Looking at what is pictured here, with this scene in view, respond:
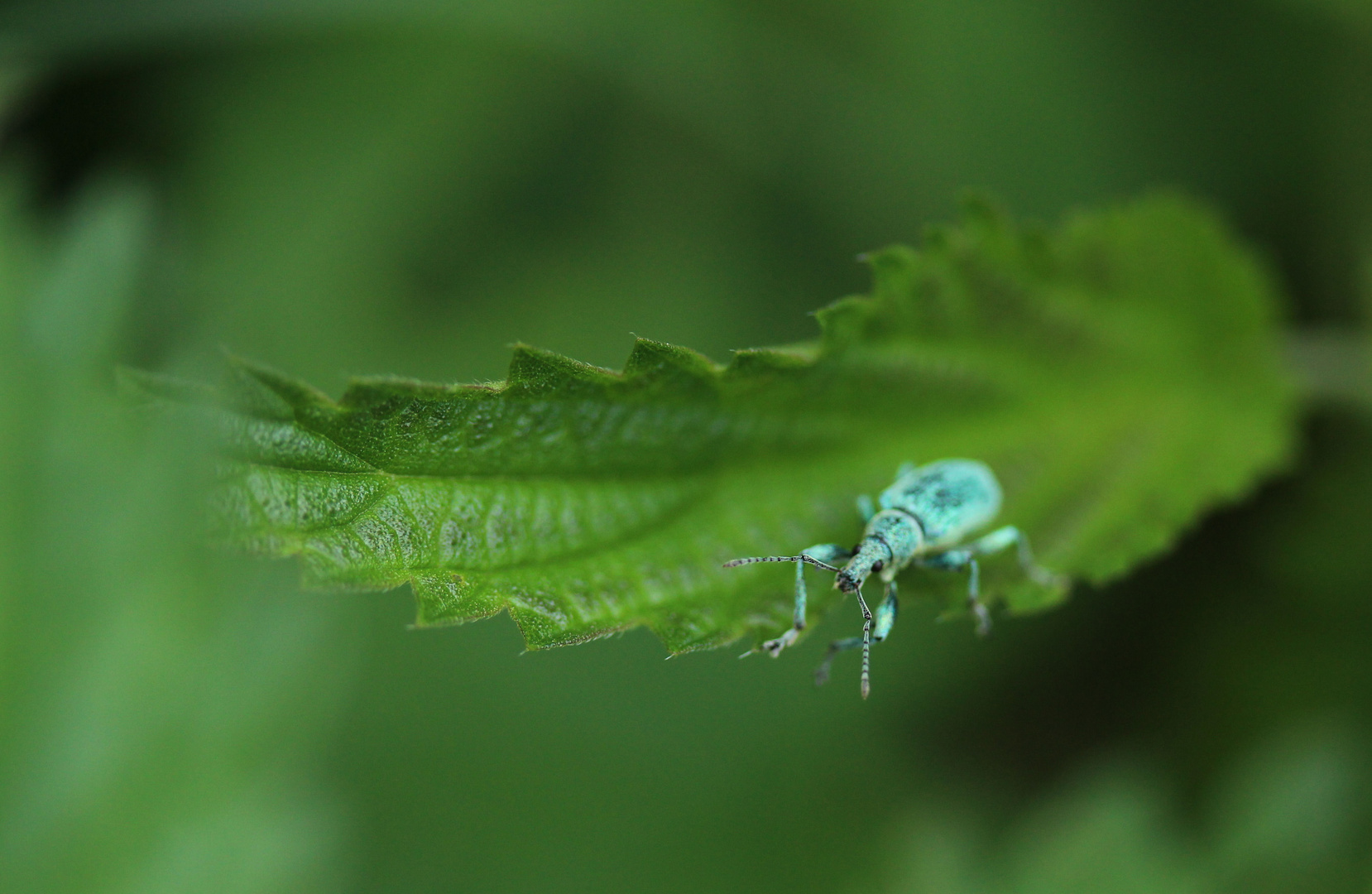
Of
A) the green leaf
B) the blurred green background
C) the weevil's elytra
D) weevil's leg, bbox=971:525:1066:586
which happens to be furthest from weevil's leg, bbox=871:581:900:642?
the blurred green background

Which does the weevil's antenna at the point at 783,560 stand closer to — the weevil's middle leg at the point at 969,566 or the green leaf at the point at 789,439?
the green leaf at the point at 789,439

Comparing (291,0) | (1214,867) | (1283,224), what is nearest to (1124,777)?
(1214,867)

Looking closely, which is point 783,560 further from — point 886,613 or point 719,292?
point 719,292

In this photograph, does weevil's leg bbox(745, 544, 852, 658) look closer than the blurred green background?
Yes

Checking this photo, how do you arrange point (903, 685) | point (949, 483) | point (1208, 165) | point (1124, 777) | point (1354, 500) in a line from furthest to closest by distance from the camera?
point (1208, 165) < point (903, 685) < point (1354, 500) < point (1124, 777) < point (949, 483)

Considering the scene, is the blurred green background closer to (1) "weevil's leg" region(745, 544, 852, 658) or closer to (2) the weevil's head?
(1) "weevil's leg" region(745, 544, 852, 658)

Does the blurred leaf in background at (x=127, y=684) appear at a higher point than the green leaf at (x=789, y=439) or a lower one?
lower

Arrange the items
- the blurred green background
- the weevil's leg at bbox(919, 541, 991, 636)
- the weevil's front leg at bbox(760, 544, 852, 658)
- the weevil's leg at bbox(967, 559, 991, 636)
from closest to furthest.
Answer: the weevil's front leg at bbox(760, 544, 852, 658), the weevil's leg at bbox(967, 559, 991, 636), the weevil's leg at bbox(919, 541, 991, 636), the blurred green background

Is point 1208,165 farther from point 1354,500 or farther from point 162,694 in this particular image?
point 162,694

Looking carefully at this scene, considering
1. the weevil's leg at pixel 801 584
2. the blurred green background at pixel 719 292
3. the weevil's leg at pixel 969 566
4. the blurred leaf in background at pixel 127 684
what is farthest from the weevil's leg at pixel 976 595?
the blurred leaf in background at pixel 127 684
